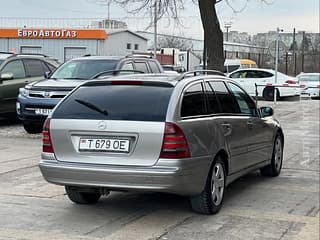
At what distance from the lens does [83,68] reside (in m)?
13.9

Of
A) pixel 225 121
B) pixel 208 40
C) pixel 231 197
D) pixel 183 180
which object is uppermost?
pixel 208 40

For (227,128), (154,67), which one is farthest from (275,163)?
(154,67)

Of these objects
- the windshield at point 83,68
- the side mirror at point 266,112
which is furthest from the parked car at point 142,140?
the windshield at point 83,68

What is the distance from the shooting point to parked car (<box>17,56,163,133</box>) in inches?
519

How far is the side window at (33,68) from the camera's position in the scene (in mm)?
16186

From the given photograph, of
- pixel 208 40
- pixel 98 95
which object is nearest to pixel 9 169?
pixel 98 95

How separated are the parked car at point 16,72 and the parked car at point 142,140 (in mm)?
8654

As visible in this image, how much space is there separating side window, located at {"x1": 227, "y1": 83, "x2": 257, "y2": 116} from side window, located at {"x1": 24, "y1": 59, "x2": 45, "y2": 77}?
29.7 ft

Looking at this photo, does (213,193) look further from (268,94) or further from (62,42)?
(62,42)

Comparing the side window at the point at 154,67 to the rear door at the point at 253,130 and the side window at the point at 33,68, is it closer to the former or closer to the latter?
the side window at the point at 33,68

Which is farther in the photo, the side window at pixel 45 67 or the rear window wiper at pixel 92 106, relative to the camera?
the side window at pixel 45 67

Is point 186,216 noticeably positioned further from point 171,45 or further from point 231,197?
point 171,45

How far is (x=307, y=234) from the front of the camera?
6.01 metres

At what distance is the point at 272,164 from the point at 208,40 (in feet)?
36.3
